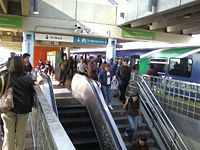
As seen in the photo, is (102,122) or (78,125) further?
(78,125)

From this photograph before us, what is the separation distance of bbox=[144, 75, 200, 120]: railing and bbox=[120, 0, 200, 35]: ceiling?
2733mm

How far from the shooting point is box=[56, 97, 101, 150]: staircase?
7276 mm

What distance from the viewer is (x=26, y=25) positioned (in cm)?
1305

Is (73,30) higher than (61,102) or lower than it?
higher

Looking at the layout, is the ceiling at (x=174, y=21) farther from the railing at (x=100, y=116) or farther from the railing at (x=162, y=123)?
the railing at (x=100, y=116)

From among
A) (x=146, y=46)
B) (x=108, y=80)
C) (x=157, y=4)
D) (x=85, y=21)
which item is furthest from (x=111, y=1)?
(x=108, y=80)

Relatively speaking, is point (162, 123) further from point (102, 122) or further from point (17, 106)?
point (17, 106)

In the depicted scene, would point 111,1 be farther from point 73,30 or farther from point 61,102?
point 61,102

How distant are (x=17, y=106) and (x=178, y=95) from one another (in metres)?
6.62

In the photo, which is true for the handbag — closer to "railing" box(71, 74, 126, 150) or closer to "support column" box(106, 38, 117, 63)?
"railing" box(71, 74, 126, 150)

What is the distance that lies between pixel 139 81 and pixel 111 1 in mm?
5960

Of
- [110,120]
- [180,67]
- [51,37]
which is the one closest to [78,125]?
[110,120]

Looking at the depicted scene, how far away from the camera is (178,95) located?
9.38 metres

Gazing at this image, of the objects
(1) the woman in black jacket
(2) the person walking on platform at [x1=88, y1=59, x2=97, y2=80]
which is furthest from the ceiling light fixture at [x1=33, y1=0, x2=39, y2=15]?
(1) the woman in black jacket
